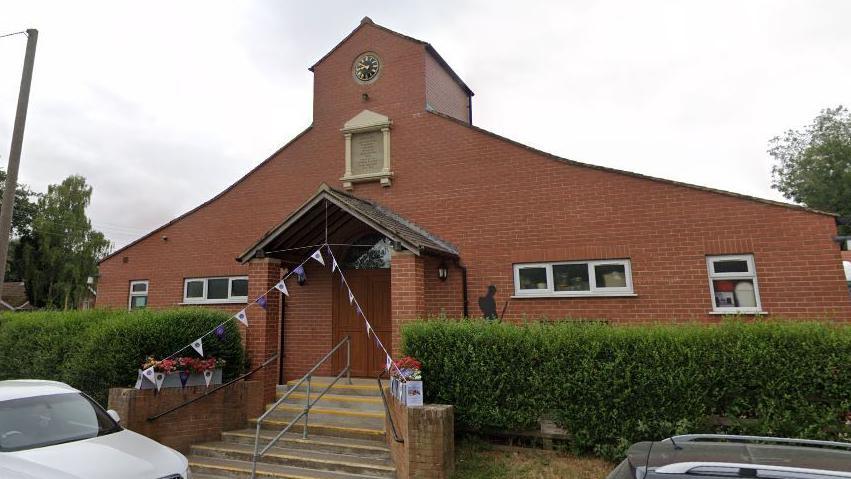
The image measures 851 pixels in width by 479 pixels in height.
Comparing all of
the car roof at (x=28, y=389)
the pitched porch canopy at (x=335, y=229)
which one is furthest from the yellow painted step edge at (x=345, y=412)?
the car roof at (x=28, y=389)

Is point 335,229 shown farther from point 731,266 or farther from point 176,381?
point 731,266

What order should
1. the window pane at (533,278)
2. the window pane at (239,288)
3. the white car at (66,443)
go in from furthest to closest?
the window pane at (239,288)
the window pane at (533,278)
the white car at (66,443)

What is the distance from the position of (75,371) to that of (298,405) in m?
3.97

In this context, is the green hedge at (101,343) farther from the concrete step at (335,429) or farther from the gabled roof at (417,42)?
the gabled roof at (417,42)

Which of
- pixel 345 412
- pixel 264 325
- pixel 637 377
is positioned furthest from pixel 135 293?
pixel 637 377

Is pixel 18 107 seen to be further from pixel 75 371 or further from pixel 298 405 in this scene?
pixel 298 405

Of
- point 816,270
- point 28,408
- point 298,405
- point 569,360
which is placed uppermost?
point 816,270

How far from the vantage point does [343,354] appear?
1040 centimetres

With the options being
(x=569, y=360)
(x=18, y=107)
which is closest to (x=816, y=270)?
(x=569, y=360)

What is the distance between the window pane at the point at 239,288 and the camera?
1190 cm

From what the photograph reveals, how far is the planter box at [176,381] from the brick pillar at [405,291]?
3222mm

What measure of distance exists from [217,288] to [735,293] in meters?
11.5

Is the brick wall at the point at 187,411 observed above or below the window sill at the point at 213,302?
below

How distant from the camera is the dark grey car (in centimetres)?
252
